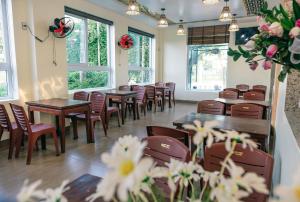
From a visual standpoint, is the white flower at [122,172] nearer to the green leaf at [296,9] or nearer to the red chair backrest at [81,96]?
the green leaf at [296,9]

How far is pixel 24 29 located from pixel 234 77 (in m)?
6.34

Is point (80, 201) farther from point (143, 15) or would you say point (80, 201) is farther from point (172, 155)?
point (143, 15)

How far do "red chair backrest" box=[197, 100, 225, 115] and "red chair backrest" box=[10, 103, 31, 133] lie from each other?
243 cm

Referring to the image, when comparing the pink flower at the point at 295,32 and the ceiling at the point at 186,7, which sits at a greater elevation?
the ceiling at the point at 186,7

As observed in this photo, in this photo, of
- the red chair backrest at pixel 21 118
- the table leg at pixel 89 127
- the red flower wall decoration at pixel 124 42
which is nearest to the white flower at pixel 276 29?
the red chair backrest at pixel 21 118

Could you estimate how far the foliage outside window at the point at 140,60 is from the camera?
732cm

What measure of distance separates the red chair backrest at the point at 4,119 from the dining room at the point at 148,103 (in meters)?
0.02

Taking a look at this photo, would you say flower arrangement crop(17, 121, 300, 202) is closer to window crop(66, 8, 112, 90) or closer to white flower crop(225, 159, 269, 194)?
white flower crop(225, 159, 269, 194)

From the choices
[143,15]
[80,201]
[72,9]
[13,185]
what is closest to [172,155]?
[80,201]

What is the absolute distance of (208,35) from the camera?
7891 millimetres

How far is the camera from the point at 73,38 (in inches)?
202

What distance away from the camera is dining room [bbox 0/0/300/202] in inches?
23.1

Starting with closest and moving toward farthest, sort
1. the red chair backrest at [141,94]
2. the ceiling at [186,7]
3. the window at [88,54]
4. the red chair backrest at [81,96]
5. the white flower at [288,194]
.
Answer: the white flower at [288,194], the red chair backrest at [81,96], the window at [88,54], the ceiling at [186,7], the red chair backrest at [141,94]

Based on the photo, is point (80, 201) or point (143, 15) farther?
point (143, 15)
